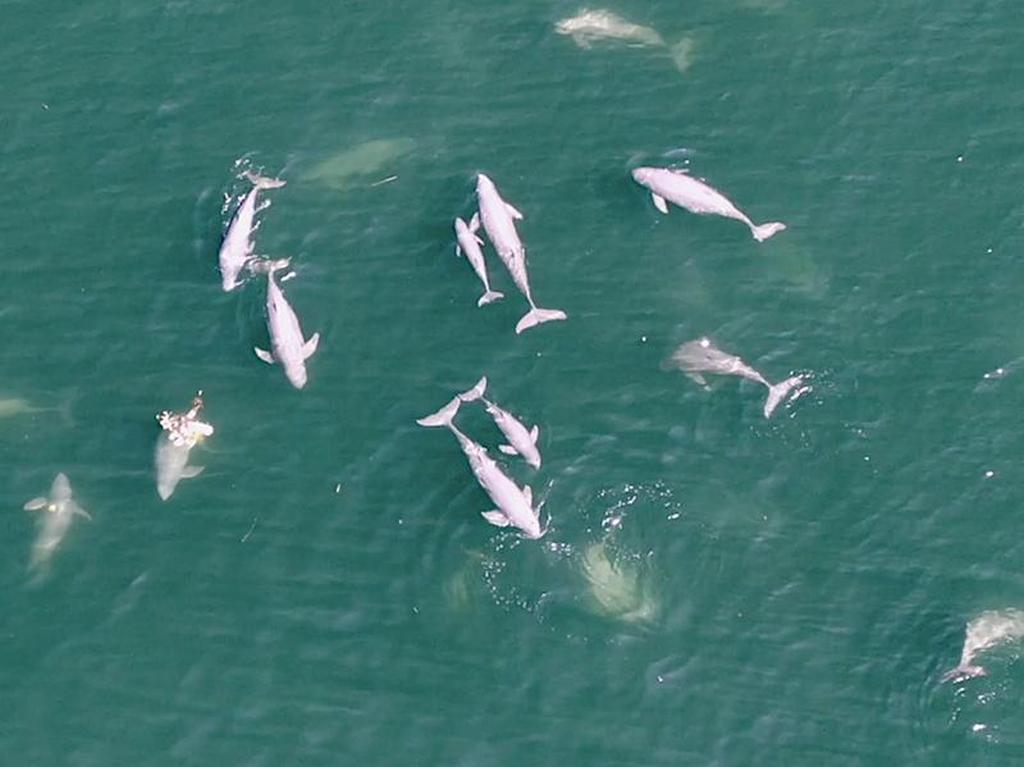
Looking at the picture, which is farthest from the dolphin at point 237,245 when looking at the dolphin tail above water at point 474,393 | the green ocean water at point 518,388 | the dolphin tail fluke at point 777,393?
the dolphin tail fluke at point 777,393

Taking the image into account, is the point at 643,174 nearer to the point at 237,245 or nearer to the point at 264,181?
the point at 264,181

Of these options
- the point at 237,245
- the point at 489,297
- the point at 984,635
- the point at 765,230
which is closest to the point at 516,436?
the point at 489,297

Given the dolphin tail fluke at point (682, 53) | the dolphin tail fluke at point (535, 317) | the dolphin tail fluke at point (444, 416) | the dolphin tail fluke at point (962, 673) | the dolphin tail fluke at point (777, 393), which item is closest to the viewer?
the dolphin tail fluke at point (962, 673)

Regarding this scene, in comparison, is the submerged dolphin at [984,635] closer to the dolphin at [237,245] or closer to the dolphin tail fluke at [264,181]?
the dolphin at [237,245]

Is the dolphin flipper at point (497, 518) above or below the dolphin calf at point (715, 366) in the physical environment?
below

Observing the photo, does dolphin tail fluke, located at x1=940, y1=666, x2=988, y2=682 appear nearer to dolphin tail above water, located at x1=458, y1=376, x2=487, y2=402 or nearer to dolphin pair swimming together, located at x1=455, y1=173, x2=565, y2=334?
dolphin pair swimming together, located at x1=455, y1=173, x2=565, y2=334

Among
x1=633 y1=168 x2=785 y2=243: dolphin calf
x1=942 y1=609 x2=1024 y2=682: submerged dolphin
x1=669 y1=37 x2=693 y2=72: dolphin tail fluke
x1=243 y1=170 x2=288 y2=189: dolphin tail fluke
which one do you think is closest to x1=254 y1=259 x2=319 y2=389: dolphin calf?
x1=243 y1=170 x2=288 y2=189: dolphin tail fluke

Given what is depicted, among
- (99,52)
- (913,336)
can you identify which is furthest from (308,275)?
(913,336)
